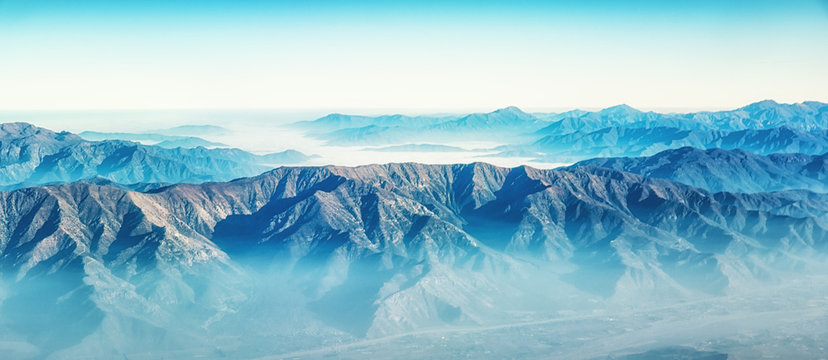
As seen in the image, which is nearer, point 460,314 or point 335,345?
point 335,345

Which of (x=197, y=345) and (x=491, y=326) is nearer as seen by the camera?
(x=197, y=345)

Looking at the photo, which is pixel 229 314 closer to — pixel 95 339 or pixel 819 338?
pixel 95 339

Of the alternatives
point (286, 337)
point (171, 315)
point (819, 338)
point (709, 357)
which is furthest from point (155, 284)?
point (819, 338)

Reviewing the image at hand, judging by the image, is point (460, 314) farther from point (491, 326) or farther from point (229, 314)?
point (229, 314)

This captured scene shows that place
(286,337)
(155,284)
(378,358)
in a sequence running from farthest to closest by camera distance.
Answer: (155,284), (286,337), (378,358)

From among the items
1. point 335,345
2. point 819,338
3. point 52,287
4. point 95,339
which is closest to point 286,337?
point 335,345

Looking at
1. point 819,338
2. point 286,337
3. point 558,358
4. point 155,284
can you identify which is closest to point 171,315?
point 155,284

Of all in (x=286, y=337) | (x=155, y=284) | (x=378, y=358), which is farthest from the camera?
(x=155, y=284)
